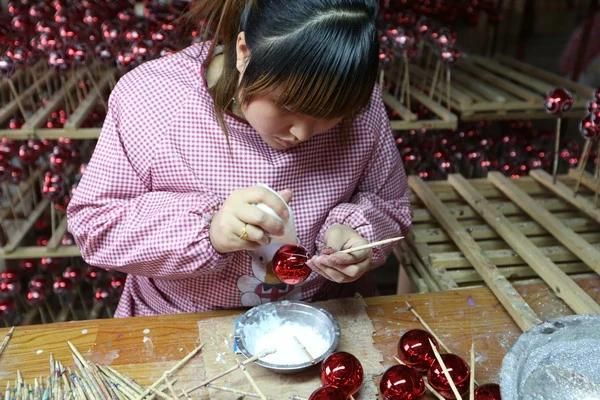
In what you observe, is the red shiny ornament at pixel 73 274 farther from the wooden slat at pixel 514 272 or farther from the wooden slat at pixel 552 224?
the wooden slat at pixel 552 224

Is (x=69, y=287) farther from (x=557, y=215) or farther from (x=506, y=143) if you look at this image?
(x=506, y=143)

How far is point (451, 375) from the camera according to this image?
3.16ft

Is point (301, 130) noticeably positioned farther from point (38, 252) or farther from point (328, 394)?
point (38, 252)

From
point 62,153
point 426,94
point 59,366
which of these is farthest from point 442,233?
point 62,153

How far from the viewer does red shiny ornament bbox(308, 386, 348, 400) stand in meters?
0.90

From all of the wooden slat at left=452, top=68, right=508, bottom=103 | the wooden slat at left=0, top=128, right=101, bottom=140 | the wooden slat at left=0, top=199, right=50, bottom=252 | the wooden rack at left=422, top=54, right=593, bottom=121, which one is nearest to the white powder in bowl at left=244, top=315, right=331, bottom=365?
the wooden slat at left=0, top=128, right=101, bottom=140

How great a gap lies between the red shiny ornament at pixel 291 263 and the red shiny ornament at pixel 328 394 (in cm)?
22

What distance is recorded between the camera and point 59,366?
1010mm

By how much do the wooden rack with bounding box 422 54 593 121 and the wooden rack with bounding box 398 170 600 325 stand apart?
0.33 meters

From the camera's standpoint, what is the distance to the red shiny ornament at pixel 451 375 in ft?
3.14

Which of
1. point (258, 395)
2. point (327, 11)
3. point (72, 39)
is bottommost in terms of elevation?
point (258, 395)

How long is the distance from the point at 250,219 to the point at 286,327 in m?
0.25

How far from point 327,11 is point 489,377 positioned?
65cm

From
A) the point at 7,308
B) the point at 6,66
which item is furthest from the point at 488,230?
the point at 7,308
